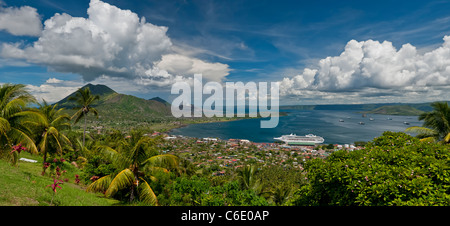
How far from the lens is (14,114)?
941 centimetres

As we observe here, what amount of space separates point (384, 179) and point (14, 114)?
1455 cm

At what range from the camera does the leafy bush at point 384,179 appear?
4133 millimetres

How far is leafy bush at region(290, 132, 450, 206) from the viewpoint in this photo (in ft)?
13.6

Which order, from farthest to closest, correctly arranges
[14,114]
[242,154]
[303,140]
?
[303,140]
[242,154]
[14,114]

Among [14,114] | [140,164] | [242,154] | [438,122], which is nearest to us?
[14,114]

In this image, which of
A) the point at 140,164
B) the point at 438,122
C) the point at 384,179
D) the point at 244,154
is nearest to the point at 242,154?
the point at 244,154

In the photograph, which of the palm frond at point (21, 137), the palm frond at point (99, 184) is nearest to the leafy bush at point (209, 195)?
the palm frond at point (99, 184)

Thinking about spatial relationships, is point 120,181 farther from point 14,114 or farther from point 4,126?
point 14,114

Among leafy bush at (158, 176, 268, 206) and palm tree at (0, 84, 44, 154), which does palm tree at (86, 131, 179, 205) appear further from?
palm tree at (0, 84, 44, 154)

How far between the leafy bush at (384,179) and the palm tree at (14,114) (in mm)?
12767

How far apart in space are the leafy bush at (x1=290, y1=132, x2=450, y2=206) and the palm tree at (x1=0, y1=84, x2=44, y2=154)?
1277 cm

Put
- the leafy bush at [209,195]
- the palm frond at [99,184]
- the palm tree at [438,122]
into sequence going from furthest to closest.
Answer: the palm tree at [438,122], the palm frond at [99,184], the leafy bush at [209,195]

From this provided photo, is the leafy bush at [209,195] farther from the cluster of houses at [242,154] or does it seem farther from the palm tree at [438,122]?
the cluster of houses at [242,154]
